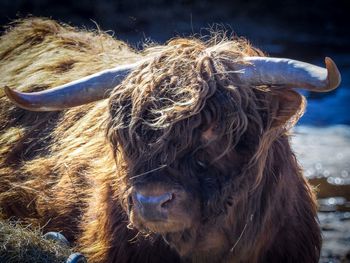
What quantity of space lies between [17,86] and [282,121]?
2372mm

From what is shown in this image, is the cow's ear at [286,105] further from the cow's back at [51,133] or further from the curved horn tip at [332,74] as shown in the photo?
the cow's back at [51,133]

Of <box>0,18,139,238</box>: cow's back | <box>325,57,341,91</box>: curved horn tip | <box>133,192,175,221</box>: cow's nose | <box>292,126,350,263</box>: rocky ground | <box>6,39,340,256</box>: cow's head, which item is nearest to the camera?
<box>325,57,341,91</box>: curved horn tip

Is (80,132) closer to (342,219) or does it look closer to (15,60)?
(15,60)

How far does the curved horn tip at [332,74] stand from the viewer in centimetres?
300

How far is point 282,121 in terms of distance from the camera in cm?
358

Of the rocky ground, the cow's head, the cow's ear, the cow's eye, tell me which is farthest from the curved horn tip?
the rocky ground

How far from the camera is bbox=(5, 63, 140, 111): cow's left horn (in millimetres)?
3574

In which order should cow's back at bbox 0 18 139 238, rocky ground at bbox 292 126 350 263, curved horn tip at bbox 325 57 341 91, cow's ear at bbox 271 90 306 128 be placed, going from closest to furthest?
curved horn tip at bbox 325 57 341 91, cow's ear at bbox 271 90 306 128, cow's back at bbox 0 18 139 238, rocky ground at bbox 292 126 350 263

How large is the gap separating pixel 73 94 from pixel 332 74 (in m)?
1.31

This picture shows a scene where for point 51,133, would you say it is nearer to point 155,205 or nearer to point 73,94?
point 73,94

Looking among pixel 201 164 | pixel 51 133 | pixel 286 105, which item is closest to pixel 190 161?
pixel 201 164

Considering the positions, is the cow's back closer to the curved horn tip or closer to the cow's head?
the cow's head

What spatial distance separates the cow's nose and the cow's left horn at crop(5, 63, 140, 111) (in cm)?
69

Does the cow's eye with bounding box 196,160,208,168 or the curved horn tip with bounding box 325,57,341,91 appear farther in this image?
the cow's eye with bounding box 196,160,208,168
